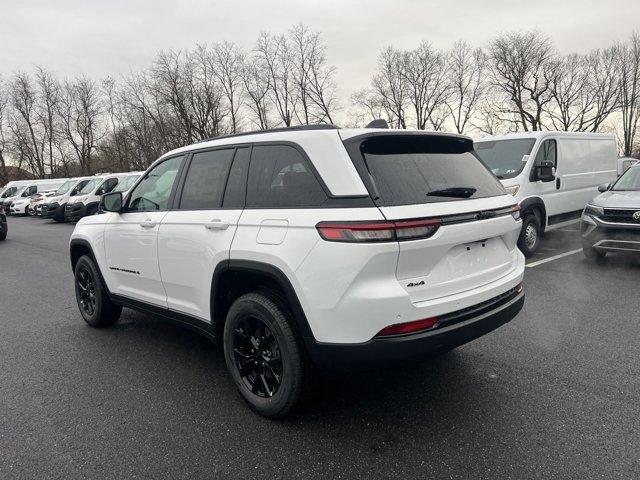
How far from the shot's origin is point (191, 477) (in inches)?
95.5

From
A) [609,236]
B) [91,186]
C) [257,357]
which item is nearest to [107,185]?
[91,186]

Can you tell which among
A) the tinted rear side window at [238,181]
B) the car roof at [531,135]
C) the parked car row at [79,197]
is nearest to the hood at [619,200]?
the car roof at [531,135]

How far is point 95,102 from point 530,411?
206 feet

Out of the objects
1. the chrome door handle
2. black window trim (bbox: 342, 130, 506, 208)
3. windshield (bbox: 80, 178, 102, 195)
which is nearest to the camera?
black window trim (bbox: 342, 130, 506, 208)

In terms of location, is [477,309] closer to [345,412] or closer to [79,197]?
[345,412]

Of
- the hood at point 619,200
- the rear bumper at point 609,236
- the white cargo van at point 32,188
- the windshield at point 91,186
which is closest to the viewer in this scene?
the rear bumper at point 609,236

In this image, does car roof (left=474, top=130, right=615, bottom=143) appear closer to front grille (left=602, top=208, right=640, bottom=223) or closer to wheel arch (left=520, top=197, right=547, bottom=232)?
wheel arch (left=520, top=197, right=547, bottom=232)

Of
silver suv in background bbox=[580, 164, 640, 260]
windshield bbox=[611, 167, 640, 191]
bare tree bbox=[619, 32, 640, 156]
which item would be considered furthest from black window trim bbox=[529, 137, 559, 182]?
bare tree bbox=[619, 32, 640, 156]

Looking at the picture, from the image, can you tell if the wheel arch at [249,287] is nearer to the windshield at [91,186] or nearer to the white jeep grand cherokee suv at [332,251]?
the white jeep grand cherokee suv at [332,251]

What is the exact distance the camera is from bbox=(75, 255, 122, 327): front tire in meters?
4.74

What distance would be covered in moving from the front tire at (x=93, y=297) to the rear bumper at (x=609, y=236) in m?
6.66

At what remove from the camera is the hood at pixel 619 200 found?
21.7 ft

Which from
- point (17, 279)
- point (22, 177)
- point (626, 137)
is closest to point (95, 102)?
point (22, 177)

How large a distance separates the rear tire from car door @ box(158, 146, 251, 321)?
236 inches
